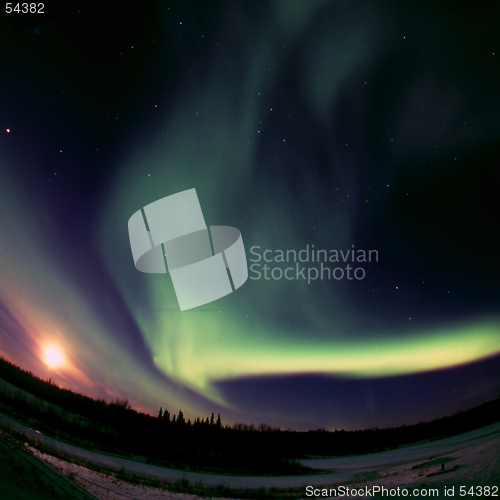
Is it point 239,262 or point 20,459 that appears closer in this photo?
point 20,459

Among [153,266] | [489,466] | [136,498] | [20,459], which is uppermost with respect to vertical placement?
[153,266]

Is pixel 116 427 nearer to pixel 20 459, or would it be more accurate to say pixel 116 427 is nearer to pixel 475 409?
pixel 20 459

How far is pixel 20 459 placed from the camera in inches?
286

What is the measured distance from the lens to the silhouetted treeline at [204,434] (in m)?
22.0

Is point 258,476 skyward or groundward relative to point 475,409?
groundward

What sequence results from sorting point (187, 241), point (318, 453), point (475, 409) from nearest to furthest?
point (187, 241), point (475, 409), point (318, 453)

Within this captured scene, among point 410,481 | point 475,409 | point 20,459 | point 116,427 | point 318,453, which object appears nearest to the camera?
point 20,459

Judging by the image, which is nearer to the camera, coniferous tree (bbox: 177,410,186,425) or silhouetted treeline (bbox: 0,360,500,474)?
silhouetted treeline (bbox: 0,360,500,474)

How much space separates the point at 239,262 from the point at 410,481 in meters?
9.26

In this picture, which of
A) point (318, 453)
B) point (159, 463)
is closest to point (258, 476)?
point (159, 463)

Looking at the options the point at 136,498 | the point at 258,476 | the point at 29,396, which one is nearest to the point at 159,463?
the point at 258,476

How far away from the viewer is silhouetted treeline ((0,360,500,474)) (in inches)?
868

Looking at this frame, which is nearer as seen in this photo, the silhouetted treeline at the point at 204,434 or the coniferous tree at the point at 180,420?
the silhouetted treeline at the point at 204,434

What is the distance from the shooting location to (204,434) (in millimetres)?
34750
